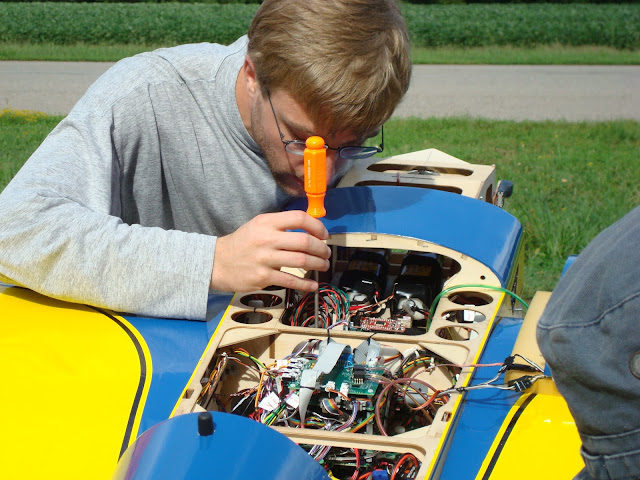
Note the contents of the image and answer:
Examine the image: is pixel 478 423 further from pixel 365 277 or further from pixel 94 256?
pixel 94 256

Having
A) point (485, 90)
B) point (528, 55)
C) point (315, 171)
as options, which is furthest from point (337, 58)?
point (528, 55)

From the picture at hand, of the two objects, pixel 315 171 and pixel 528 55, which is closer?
pixel 315 171

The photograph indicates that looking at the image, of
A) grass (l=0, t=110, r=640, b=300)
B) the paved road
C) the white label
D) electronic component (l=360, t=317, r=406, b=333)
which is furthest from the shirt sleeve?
the paved road

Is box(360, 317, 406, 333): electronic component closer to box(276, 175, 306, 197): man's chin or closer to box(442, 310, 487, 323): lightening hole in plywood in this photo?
box(442, 310, 487, 323): lightening hole in plywood

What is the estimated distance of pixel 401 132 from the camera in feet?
23.3

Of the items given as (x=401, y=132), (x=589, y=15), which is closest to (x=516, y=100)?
(x=401, y=132)

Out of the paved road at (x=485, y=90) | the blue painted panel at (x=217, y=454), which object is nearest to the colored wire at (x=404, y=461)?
the blue painted panel at (x=217, y=454)

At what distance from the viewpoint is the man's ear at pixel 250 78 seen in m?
2.09

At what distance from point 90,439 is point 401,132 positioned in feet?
19.9

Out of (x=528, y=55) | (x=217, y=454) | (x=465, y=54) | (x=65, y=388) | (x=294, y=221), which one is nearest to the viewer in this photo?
(x=217, y=454)

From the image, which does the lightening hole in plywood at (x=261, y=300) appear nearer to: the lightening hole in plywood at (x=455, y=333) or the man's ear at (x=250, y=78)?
the lightening hole in plywood at (x=455, y=333)

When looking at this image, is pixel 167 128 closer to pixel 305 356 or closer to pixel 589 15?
pixel 305 356

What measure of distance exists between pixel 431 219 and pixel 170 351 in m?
0.90

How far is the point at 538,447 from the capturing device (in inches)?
54.2
